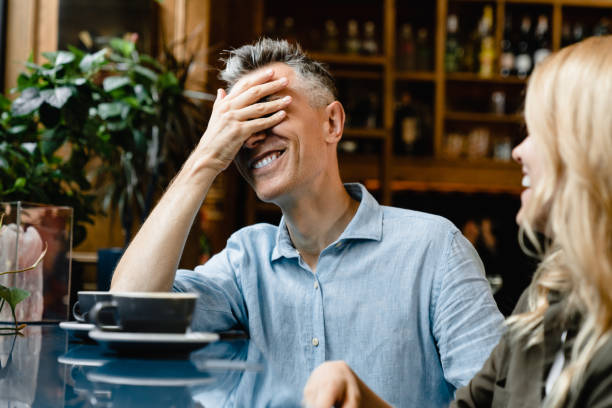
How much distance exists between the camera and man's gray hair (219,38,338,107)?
1.46 metres

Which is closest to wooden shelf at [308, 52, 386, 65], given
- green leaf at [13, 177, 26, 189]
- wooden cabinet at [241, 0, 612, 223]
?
wooden cabinet at [241, 0, 612, 223]

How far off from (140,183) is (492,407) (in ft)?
6.74

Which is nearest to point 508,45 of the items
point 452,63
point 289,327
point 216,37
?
point 452,63

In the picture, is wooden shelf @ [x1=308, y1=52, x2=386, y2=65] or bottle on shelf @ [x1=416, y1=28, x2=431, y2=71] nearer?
wooden shelf @ [x1=308, y1=52, x2=386, y2=65]

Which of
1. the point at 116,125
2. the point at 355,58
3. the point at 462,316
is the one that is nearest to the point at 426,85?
the point at 355,58

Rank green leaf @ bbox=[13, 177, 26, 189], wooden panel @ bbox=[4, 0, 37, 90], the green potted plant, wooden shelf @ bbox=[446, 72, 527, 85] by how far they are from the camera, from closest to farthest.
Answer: green leaf @ bbox=[13, 177, 26, 189]
the green potted plant
wooden panel @ bbox=[4, 0, 37, 90]
wooden shelf @ bbox=[446, 72, 527, 85]

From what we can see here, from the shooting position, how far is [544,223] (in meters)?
0.85

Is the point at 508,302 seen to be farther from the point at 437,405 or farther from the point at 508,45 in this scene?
the point at 508,45

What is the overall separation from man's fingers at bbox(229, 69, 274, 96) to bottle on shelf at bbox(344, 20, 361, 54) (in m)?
3.31

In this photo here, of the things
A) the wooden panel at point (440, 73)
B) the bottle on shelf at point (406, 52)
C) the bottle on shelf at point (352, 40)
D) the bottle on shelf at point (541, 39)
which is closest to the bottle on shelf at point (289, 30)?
the bottle on shelf at point (352, 40)

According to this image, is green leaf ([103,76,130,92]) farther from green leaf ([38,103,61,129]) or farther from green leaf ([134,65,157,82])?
green leaf ([38,103,61,129])

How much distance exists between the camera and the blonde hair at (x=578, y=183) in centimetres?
71

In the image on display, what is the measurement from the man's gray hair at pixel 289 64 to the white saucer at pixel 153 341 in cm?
77

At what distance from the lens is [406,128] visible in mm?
4477
